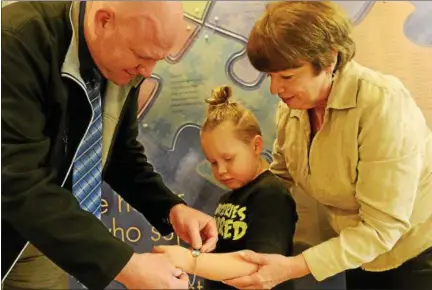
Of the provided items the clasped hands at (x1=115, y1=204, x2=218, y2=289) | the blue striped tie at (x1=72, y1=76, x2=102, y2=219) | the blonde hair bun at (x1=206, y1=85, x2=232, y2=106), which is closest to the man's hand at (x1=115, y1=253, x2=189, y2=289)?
the clasped hands at (x1=115, y1=204, x2=218, y2=289)

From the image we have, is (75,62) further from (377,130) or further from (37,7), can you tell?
(377,130)

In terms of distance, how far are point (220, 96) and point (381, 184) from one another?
25 cm

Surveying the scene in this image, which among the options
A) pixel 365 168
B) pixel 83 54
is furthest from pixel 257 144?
pixel 83 54

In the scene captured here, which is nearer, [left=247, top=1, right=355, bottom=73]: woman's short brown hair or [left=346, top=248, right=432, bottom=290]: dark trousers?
[left=247, top=1, right=355, bottom=73]: woman's short brown hair

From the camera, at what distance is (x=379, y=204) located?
31.0 inches

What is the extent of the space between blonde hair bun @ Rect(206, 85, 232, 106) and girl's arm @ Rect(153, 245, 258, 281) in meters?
0.21

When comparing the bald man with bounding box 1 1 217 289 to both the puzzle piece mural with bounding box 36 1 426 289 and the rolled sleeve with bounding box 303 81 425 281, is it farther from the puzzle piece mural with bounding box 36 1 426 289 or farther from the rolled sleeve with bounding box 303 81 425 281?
the rolled sleeve with bounding box 303 81 425 281

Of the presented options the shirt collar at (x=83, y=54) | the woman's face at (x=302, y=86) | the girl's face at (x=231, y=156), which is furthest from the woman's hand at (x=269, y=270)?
the shirt collar at (x=83, y=54)

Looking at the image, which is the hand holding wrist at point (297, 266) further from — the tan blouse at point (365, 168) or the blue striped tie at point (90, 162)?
the blue striped tie at point (90, 162)

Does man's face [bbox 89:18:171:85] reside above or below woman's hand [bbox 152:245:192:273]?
above

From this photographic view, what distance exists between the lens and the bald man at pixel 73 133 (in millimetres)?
714

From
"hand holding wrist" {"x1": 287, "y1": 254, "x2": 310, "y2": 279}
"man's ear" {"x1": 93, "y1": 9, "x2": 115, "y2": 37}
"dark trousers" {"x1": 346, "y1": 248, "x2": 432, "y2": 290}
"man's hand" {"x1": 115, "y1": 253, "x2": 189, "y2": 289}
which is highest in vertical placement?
"man's ear" {"x1": 93, "y1": 9, "x2": 115, "y2": 37}

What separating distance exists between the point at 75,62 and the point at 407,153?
436mm

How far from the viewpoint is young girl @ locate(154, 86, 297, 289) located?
804 mm
